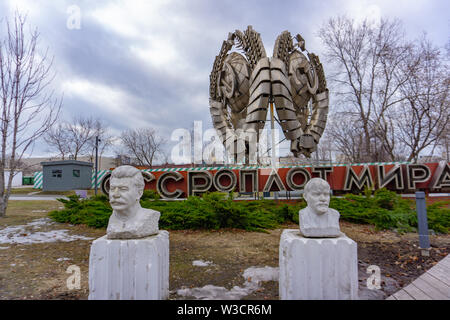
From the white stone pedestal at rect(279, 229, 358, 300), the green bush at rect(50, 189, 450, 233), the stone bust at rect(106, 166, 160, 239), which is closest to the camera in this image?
the white stone pedestal at rect(279, 229, 358, 300)

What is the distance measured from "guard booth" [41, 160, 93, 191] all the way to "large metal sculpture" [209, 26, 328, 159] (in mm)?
16066

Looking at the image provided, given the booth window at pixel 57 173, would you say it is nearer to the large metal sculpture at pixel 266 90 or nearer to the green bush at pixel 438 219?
the large metal sculpture at pixel 266 90

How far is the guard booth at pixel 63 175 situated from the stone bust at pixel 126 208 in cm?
2267

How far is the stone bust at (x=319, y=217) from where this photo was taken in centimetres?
316

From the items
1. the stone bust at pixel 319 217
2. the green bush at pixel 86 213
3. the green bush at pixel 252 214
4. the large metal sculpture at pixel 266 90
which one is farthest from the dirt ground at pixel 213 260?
the large metal sculpture at pixel 266 90

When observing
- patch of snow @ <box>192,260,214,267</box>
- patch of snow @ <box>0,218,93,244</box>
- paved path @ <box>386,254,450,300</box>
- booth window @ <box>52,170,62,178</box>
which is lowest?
paved path @ <box>386,254,450,300</box>

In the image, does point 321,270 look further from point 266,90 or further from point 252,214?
point 266,90

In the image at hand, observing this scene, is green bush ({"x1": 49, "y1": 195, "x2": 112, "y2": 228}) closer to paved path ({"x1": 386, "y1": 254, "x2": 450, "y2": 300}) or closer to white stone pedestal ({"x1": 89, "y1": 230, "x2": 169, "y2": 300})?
white stone pedestal ({"x1": 89, "y1": 230, "x2": 169, "y2": 300})

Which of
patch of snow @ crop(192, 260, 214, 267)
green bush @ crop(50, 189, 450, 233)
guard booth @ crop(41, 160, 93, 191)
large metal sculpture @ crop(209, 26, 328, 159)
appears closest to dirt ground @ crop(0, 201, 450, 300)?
patch of snow @ crop(192, 260, 214, 267)

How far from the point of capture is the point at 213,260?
4.89m

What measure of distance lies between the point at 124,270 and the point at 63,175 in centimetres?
2380

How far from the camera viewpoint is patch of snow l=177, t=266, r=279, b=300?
3.39 m

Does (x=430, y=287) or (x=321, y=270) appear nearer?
(x=321, y=270)

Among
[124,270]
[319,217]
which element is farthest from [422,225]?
[124,270]
